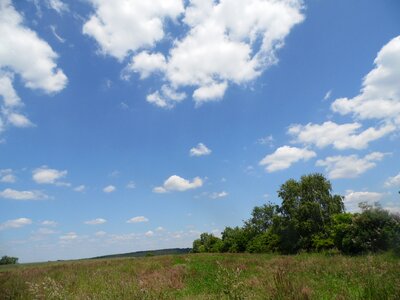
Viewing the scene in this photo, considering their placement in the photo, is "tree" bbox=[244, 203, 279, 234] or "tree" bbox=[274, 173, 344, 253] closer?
"tree" bbox=[274, 173, 344, 253]

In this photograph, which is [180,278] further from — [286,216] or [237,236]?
[237,236]

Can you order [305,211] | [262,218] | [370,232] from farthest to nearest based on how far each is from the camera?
1. [262,218]
2. [305,211]
3. [370,232]

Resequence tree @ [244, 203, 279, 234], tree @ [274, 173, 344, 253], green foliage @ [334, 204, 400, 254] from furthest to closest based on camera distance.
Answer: tree @ [244, 203, 279, 234], tree @ [274, 173, 344, 253], green foliage @ [334, 204, 400, 254]

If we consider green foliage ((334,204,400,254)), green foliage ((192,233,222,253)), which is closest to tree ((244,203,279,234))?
green foliage ((192,233,222,253))

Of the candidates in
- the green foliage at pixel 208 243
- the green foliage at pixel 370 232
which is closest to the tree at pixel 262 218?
the green foliage at pixel 208 243

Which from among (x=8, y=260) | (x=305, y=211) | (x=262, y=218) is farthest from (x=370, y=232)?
(x=8, y=260)


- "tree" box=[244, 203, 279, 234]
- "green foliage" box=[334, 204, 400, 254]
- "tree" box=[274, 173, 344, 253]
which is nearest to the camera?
"green foliage" box=[334, 204, 400, 254]

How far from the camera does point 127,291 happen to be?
24.4 ft

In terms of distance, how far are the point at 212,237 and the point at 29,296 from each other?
366ft

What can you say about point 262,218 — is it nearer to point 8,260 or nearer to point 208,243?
point 208,243

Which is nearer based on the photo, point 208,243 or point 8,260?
point 208,243

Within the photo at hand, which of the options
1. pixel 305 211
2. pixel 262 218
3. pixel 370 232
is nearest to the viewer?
pixel 370 232

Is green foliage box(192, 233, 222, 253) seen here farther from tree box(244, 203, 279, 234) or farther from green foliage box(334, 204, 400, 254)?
green foliage box(334, 204, 400, 254)

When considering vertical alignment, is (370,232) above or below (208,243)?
below
